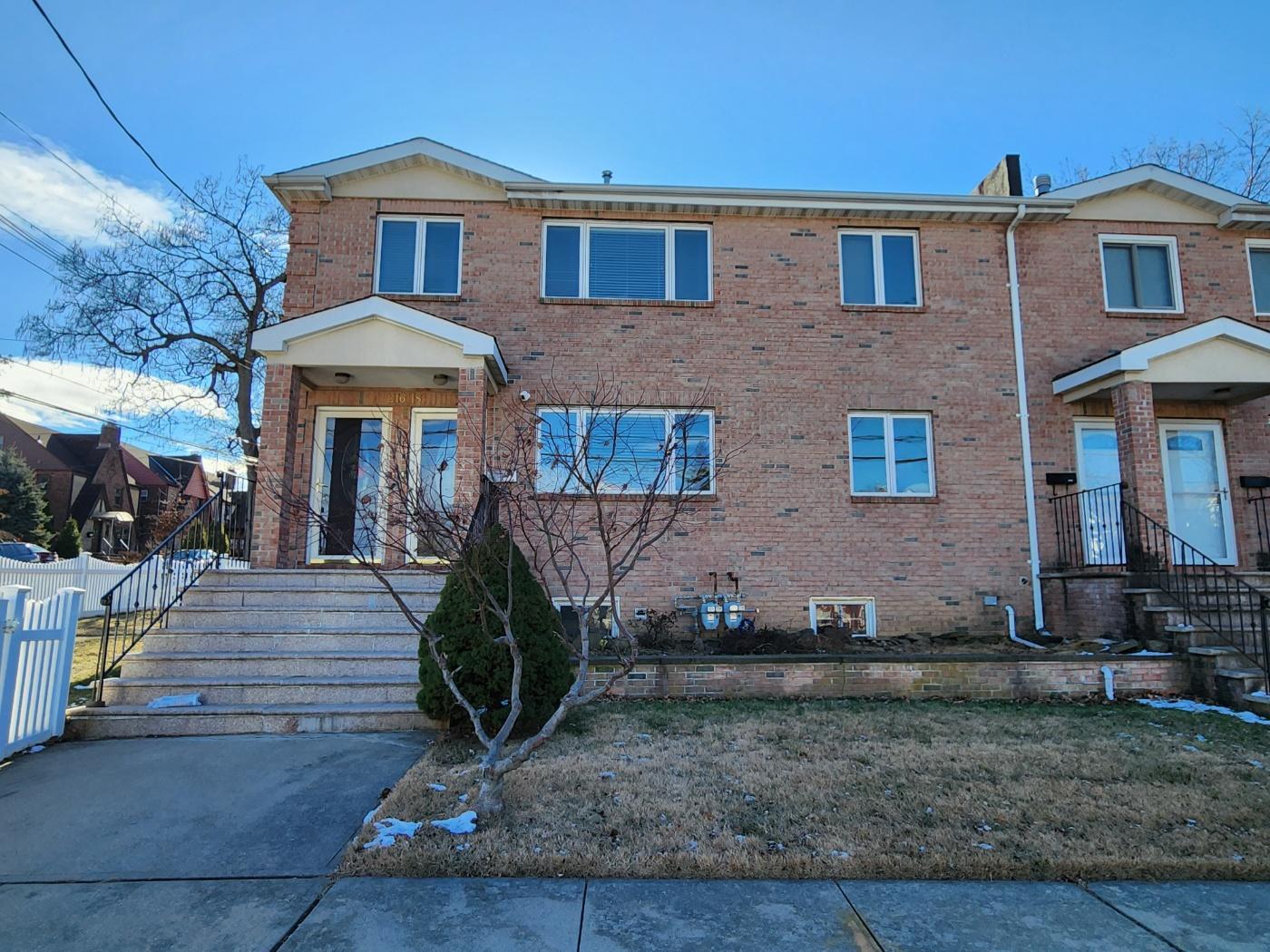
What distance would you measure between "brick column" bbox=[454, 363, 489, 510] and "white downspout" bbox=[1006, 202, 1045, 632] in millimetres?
7458

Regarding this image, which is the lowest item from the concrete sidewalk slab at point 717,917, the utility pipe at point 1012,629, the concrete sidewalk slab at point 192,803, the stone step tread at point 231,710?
the concrete sidewalk slab at point 717,917

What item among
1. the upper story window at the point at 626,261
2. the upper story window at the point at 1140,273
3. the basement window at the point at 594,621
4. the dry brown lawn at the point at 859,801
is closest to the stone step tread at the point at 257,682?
the dry brown lawn at the point at 859,801

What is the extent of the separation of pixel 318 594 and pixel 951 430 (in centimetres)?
842

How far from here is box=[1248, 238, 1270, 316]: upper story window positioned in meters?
11.1

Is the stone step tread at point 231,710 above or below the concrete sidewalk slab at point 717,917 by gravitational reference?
above

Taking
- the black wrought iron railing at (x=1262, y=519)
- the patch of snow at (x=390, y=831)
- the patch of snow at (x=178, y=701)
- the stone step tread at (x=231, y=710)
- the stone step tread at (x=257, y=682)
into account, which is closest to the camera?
the patch of snow at (x=390, y=831)

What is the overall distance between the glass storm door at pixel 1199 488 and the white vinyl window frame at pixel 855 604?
174 inches

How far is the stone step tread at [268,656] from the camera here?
6.56 meters

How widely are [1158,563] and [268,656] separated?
992 centimetres

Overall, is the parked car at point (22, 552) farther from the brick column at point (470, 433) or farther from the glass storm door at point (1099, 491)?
the glass storm door at point (1099, 491)

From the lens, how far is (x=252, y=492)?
10.2 metres

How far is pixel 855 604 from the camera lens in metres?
10.0

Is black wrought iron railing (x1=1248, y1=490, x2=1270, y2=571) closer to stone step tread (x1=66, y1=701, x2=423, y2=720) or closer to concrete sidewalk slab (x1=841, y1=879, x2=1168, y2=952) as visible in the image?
concrete sidewalk slab (x1=841, y1=879, x2=1168, y2=952)

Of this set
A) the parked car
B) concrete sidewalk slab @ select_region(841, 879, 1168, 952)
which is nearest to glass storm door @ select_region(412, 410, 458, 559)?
concrete sidewalk slab @ select_region(841, 879, 1168, 952)
